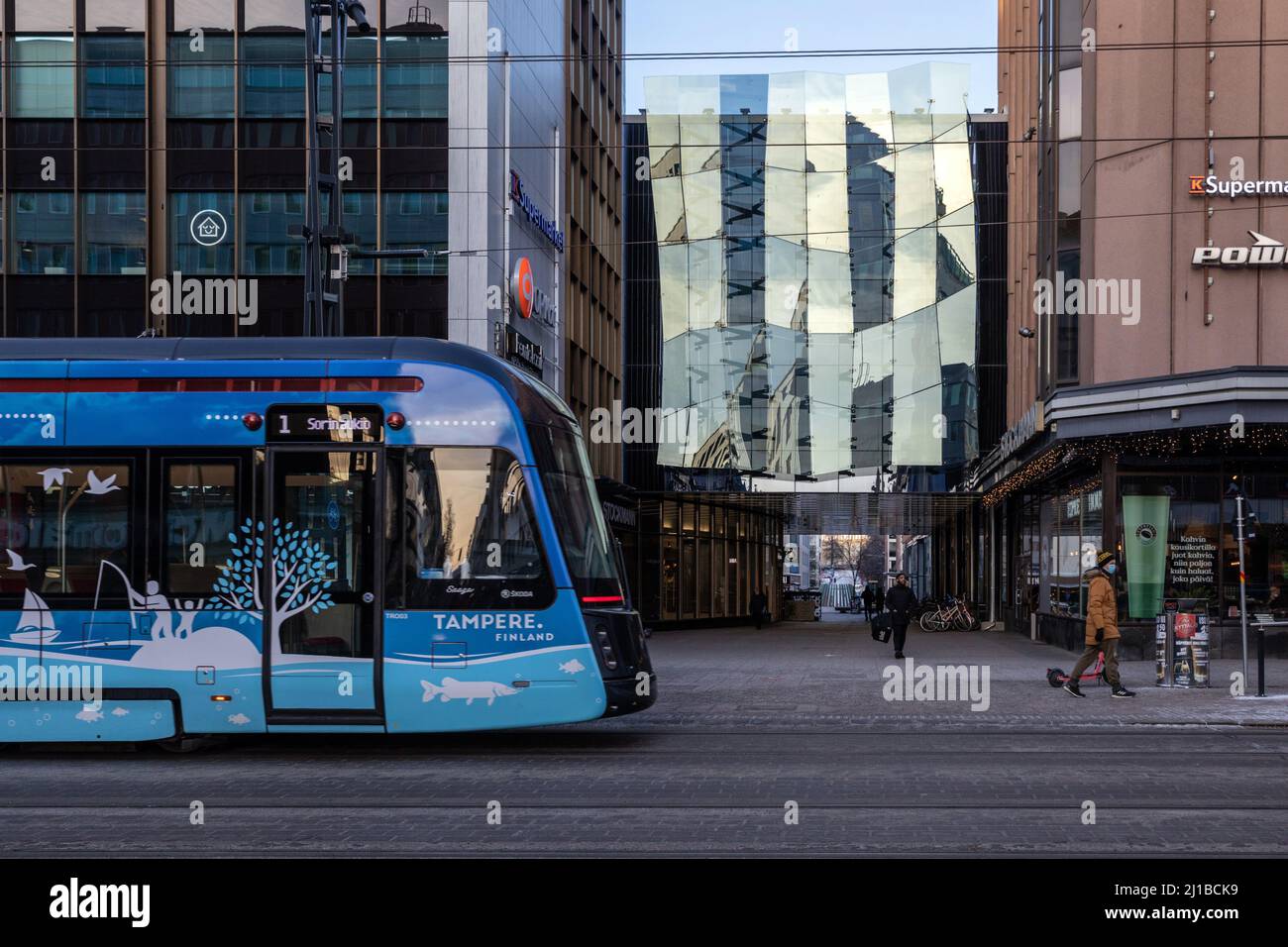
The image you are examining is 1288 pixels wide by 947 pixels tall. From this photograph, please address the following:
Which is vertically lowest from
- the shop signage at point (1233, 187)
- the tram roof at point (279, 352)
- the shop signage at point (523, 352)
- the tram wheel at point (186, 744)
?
the tram wheel at point (186, 744)

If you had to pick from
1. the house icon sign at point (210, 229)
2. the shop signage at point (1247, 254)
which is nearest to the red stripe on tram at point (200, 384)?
the shop signage at point (1247, 254)

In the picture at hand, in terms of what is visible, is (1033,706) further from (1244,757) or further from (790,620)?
(790,620)

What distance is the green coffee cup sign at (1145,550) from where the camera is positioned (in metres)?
25.6

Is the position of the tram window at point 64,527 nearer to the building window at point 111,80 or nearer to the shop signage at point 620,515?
the building window at point 111,80

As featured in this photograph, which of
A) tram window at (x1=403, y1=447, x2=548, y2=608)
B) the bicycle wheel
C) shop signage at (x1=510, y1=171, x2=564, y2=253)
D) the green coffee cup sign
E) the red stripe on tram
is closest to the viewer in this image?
tram window at (x1=403, y1=447, x2=548, y2=608)

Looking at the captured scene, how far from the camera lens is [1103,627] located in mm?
18000

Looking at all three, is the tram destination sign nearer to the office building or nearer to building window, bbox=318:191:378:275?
the office building

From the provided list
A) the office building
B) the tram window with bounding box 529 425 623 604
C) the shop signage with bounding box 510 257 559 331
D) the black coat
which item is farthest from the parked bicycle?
the tram window with bounding box 529 425 623 604

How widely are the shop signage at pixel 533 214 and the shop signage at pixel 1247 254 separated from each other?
14353mm

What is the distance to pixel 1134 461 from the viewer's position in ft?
84.9

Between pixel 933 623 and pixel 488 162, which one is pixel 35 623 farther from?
pixel 933 623

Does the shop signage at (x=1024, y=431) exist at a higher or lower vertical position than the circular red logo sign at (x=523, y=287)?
lower

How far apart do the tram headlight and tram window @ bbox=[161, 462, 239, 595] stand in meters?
3.24

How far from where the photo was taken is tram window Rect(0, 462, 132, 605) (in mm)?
12297
